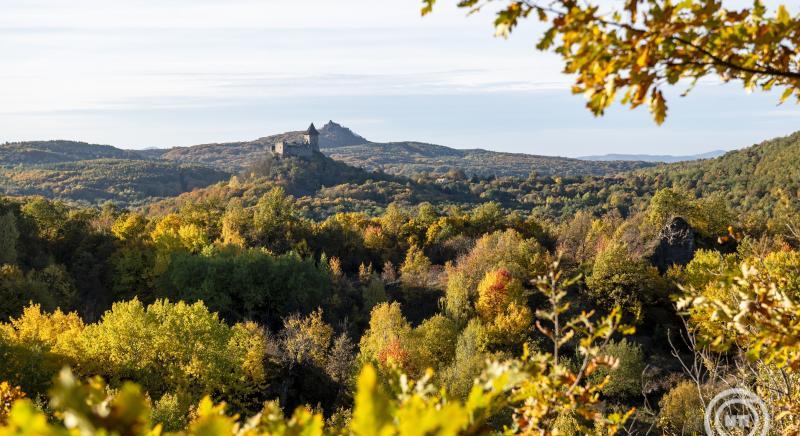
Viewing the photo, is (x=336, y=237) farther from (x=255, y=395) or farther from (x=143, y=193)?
(x=143, y=193)

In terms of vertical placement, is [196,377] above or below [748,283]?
below

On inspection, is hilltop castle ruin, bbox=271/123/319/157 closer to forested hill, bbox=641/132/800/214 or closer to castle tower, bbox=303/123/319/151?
castle tower, bbox=303/123/319/151

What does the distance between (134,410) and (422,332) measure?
30179 millimetres

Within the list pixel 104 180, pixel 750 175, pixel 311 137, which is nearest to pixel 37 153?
pixel 104 180

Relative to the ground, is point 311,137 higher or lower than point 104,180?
higher

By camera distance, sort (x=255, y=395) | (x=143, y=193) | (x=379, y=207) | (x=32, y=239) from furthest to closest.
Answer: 1. (x=143, y=193)
2. (x=379, y=207)
3. (x=32, y=239)
4. (x=255, y=395)

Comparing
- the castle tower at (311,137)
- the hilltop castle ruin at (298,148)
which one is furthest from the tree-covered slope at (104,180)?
the castle tower at (311,137)

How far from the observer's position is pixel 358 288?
43.5 metres

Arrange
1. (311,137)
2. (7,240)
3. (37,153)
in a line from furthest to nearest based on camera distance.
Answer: (37,153) < (311,137) < (7,240)

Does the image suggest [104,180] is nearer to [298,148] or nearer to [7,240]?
[298,148]

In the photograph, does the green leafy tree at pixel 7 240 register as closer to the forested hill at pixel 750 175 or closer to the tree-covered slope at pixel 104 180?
the forested hill at pixel 750 175

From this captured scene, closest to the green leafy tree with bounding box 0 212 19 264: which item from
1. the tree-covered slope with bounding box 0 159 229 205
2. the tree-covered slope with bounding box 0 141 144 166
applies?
the tree-covered slope with bounding box 0 159 229 205

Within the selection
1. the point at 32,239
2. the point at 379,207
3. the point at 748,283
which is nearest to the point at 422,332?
the point at 748,283

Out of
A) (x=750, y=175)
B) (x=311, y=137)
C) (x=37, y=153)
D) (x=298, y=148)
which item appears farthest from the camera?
(x=37, y=153)
